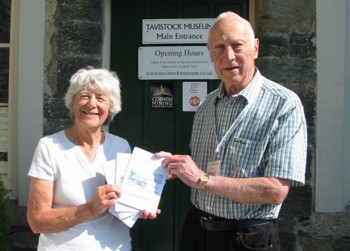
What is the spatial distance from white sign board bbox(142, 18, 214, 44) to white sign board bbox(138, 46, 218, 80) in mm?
64

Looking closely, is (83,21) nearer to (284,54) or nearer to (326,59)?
(284,54)

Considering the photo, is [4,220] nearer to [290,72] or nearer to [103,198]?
[103,198]

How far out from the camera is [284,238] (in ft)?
12.7

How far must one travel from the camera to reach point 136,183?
91.6 inches

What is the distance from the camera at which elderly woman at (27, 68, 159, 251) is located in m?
2.25

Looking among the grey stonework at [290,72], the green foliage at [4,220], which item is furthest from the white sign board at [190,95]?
the green foliage at [4,220]

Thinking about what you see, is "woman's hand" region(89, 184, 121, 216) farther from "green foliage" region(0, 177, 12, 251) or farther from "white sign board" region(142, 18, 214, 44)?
"white sign board" region(142, 18, 214, 44)

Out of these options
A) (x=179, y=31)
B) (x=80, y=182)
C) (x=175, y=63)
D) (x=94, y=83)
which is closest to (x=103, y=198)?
(x=80, y=182)

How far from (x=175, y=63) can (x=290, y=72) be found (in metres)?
1.02

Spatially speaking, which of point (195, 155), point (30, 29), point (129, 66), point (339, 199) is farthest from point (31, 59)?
point (339, 199)

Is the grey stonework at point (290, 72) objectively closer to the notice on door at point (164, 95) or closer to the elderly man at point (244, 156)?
the notice on door at point (164, 95)

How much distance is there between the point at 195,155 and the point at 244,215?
468 mm

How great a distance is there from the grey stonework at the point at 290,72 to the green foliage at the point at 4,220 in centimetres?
64

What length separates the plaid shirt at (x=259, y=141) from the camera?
2.17 meters
